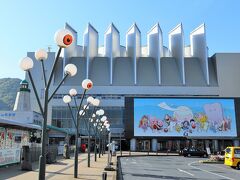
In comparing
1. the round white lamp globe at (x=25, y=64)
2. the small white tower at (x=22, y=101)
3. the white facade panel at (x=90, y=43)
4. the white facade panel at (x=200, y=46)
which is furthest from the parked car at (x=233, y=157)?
the white facade panel at (x=90, y=43)

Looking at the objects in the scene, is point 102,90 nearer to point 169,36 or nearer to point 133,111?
point 133,111

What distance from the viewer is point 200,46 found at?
69188mm

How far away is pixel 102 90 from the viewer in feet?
219

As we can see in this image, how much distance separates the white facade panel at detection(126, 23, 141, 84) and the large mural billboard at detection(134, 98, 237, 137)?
26.5 ft

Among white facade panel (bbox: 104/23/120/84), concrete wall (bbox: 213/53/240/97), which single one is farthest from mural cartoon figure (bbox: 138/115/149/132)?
concrete wall (bbox: 213/53/240/97)

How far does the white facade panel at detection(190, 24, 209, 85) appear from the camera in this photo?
220 ft

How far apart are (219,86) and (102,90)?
24029mm

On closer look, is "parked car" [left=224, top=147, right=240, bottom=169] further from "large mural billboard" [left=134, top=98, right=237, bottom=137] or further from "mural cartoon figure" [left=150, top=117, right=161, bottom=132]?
"large mural billboard" [left=134, top=98, right=237, bottom=137]

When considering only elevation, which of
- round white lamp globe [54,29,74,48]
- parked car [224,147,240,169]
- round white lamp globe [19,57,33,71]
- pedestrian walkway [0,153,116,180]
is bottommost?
pedestrian walkway [0,153,116,180]

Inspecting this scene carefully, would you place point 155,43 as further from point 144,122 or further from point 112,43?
point 144,122

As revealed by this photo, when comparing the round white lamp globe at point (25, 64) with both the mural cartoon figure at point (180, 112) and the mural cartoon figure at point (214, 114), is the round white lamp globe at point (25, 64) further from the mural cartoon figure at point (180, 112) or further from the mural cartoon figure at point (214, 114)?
the mural cartoon figure at point (214, 114)

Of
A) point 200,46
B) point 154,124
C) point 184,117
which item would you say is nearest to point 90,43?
point 154,124

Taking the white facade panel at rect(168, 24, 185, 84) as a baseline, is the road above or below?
below

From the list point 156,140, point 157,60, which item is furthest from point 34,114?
point 157,60
